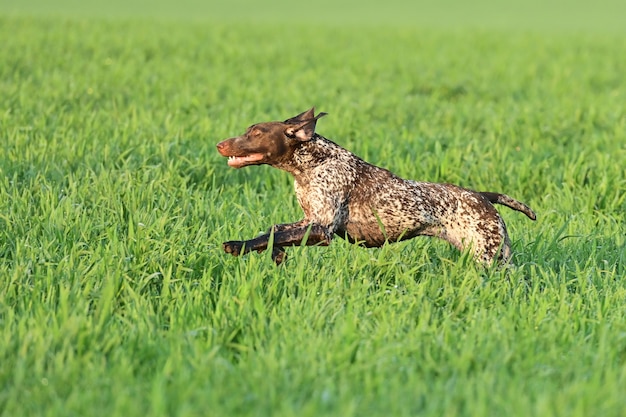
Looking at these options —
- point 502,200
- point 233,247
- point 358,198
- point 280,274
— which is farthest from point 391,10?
point 233,247

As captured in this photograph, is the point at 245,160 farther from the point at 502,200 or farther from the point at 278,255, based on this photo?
the point at 502,200

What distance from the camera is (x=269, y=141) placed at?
547 centimetres

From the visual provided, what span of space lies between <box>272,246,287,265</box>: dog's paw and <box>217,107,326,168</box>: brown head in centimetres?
51

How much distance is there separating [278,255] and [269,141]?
660 mm

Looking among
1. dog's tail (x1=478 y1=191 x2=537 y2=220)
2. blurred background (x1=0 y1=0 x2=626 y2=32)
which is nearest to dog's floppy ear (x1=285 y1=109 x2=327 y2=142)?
dog's tail (x1=478 y1=191 x2=537 y2=220)

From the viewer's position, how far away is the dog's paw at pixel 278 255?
550cm

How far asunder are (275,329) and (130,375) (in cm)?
89

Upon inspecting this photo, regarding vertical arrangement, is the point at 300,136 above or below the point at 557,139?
above

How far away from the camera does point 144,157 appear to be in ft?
29.2

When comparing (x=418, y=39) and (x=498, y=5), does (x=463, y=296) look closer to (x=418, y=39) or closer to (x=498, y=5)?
(x=418, y=39)

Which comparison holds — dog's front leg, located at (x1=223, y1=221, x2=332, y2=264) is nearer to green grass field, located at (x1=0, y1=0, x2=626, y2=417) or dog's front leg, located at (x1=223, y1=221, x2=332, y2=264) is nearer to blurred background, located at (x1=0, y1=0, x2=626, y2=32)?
green grass field, located at (x1=0, y1=0, x2=626, y2=417)

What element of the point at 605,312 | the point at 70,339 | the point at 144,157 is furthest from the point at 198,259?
the point at 144,157

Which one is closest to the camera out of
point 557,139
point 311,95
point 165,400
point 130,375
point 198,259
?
point 165,400

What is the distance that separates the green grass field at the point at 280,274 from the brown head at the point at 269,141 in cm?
60
